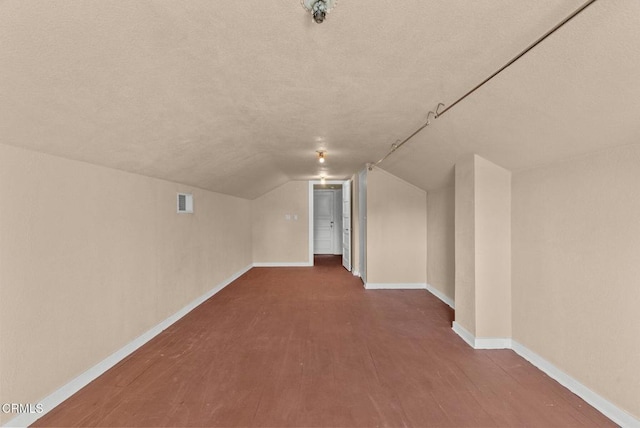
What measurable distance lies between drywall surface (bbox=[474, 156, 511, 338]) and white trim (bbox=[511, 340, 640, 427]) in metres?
0.30

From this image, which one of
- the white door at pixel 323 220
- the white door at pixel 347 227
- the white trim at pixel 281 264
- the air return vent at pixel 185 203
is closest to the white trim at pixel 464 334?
the air return vent at pixel 185 203

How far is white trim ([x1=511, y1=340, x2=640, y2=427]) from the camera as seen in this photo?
1.86m

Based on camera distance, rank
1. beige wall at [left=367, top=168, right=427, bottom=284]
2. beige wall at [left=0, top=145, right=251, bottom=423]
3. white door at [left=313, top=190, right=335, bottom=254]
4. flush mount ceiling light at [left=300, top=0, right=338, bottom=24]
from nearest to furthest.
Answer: flush mount ceiling light at [left=300, top=0, right=338, bottom=24]
beige wall at [left=0, top=145, right=251, bottom=423]
beige wall at [left=367, top=168, right=427, bottom=284]
white door at [left=313, top=190, right=335, bottom=254]

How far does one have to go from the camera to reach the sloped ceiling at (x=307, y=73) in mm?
1244

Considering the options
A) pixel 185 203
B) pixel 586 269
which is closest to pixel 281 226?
pixel 185 203

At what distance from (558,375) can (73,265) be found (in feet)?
12.4

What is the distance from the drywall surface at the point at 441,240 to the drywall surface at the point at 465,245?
0.98 m

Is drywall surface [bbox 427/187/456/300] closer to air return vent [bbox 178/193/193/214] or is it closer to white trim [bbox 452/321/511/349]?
white trim [bbox 452/321/511/349]

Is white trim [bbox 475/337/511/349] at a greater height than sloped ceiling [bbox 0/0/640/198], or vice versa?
sloped ceiling [bbox 0/0/640/198]

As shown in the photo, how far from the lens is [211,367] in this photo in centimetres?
262

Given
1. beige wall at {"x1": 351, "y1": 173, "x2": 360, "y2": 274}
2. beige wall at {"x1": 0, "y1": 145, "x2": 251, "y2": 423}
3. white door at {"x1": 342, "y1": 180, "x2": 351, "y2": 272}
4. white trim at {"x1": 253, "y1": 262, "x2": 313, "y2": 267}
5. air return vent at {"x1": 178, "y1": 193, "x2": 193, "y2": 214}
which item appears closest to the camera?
beige wall at {"x1": 0, "y1": 145, "x2": 251, "y2": 423}

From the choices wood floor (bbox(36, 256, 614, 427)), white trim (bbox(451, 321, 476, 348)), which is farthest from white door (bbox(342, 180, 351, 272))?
white trim (bbox(451, 321, 476, 348))

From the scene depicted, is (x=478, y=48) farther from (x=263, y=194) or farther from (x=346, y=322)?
(x=263, y=194)

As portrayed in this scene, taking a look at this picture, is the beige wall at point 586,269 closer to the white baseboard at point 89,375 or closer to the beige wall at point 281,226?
the white baseboard at point 89,375
